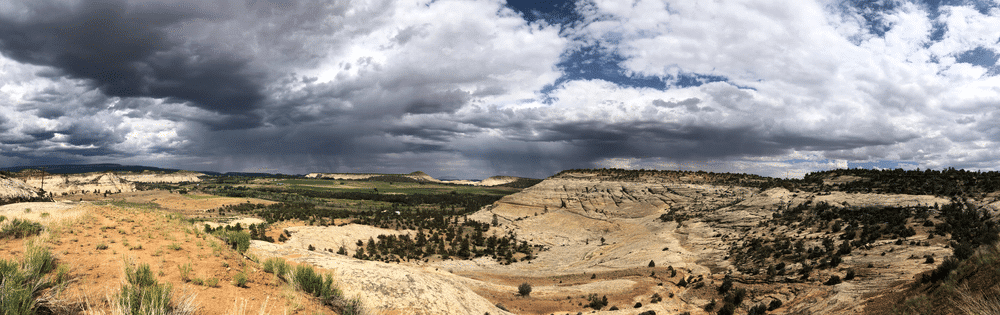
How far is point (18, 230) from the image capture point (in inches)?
370

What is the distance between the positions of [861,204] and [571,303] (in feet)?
73.8

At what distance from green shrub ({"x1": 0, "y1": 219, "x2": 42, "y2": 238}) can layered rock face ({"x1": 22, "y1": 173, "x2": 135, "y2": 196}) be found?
95.0 m

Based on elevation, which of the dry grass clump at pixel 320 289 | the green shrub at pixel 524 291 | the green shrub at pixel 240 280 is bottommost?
the green shrub at pixel 524 291

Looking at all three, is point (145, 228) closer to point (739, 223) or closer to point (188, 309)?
point (188, 309)

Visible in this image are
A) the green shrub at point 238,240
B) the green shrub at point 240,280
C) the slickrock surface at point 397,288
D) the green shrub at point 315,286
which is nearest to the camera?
the green shrub at point 240,280

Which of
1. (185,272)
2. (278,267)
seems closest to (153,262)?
(185,272)

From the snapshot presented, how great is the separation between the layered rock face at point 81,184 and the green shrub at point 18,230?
95.0 metres

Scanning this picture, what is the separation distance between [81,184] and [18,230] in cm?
11664

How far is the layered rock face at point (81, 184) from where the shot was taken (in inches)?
3073

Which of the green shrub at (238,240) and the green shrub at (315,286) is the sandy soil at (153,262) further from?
the green shrub at (238,240)

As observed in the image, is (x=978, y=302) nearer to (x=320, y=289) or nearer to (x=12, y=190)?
(x=320, y=289)

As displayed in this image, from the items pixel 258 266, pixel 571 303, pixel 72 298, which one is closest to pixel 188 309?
pixel 72 298

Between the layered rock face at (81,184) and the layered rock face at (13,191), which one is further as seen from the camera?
the layered rock face at (81,184)

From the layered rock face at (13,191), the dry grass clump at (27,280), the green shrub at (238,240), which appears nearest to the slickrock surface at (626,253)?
the green shrub at (238,240)
